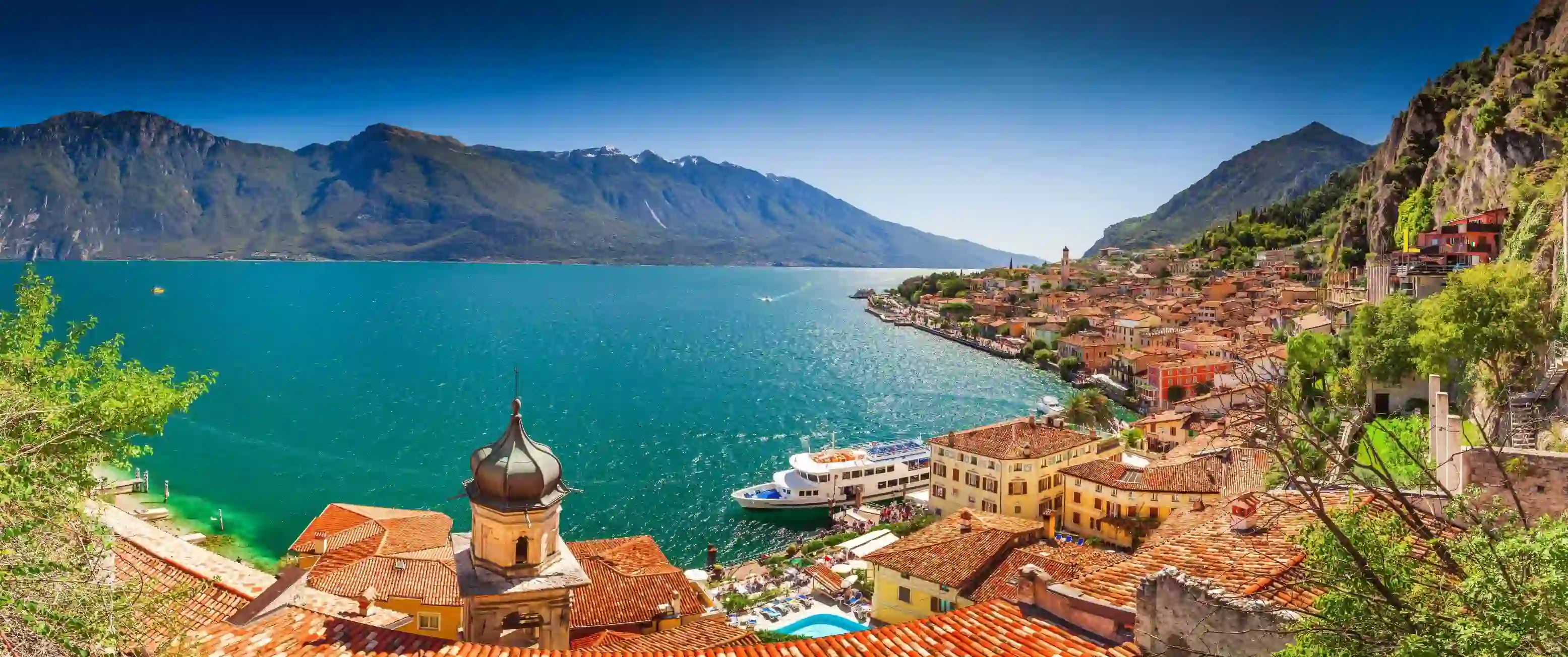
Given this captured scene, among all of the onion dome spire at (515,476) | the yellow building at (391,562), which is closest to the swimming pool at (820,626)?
the yellow building at (391,562)

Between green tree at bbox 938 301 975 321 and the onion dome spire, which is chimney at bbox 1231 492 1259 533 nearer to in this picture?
the onion dome spire

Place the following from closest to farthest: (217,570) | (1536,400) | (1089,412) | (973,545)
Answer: (217,570) < (1536,400) < (973,545) < (1089,412)

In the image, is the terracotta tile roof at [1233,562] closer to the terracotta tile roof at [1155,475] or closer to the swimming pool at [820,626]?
the swimming pool at [820,626]

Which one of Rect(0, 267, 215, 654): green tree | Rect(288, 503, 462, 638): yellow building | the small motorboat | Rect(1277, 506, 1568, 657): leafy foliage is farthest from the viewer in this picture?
the small motorboat

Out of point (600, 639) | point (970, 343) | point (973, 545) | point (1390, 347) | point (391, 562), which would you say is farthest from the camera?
point (970, 343)

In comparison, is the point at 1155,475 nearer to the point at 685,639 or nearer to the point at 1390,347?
the point at 1390,347

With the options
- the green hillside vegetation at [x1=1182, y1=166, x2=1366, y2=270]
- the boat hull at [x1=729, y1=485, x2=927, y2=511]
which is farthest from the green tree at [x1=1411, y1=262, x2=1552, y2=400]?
the green hillside vegetation at [x1=1182, y1=166, x2=1366, y2=270]

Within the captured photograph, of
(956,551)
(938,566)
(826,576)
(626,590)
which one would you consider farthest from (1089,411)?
(626,590)
